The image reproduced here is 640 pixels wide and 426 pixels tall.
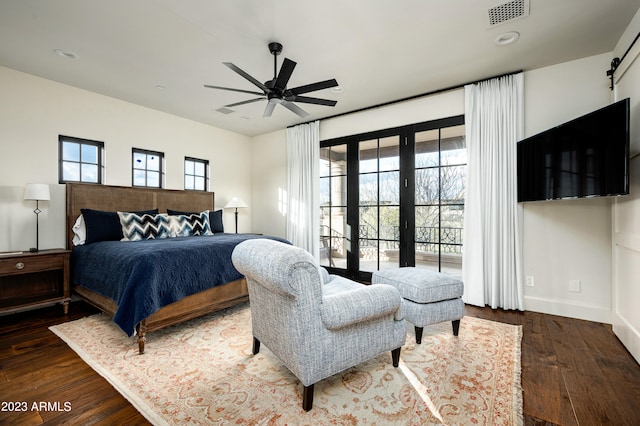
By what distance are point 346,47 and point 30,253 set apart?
12.5 feet

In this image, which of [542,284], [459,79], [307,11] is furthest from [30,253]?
[542,284]

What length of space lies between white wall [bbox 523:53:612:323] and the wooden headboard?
4741 millimetres

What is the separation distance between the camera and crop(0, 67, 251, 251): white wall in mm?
3109

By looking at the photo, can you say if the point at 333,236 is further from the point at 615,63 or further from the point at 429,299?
the point at 615,63

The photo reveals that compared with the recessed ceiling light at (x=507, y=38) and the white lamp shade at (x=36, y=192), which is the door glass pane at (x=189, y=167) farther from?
the recessed ceiling light at (x=507, y=38)

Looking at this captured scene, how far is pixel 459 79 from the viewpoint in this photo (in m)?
3.38

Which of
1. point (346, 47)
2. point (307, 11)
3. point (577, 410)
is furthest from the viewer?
point (346, 47)

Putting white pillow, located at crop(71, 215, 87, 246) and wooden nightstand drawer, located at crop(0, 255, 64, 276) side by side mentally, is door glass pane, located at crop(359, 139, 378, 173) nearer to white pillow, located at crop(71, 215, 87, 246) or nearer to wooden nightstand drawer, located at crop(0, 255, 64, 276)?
white pillow, located at crop(71, 215, 87, 246)

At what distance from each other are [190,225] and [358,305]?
3.12 meters

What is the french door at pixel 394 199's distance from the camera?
368cm

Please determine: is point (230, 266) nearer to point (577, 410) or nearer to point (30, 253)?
point (30, 253)

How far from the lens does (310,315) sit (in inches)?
59.7

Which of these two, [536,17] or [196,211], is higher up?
[536,17]

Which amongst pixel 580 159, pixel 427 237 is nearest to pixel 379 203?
pixel 427 237
